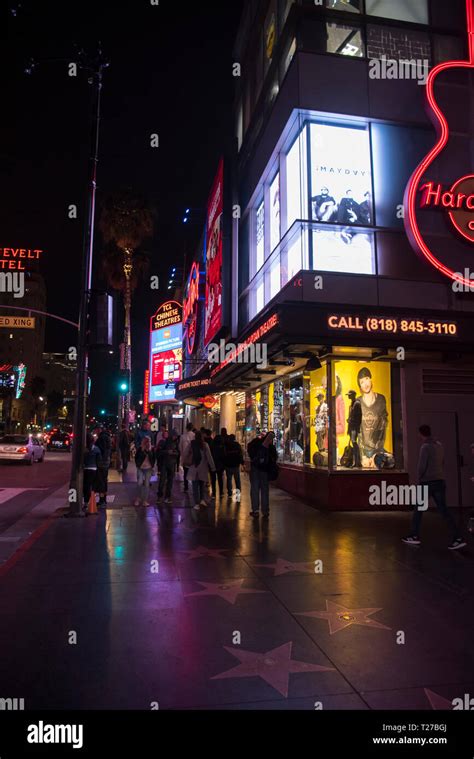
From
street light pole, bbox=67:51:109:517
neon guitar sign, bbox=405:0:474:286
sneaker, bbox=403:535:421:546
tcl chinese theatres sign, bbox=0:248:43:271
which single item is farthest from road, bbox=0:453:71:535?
tcl chinese theatres sign, bbox=0:248:43:271

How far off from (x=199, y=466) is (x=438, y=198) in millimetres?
8397

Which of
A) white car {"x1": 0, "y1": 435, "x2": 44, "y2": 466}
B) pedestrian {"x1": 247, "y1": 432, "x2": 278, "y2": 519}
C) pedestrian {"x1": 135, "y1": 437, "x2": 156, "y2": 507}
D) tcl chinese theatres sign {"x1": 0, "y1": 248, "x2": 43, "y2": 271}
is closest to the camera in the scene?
pedestrian {"x1": 247, "y1": 432, "x2": 278, "y2": 519}

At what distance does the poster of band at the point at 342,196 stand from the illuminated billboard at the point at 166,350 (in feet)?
75.8

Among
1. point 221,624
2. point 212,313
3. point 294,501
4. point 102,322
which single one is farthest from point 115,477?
point 221,624

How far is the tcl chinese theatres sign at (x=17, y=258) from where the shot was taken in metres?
39.9

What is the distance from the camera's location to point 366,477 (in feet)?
39.4

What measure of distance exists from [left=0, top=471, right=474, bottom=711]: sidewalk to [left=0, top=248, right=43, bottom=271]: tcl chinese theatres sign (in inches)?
1409

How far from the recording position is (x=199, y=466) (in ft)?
40.4

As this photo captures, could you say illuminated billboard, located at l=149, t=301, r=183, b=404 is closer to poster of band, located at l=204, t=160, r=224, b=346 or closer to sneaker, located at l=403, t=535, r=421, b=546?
poster of band, located at l=204, t=160, r=224, b=346

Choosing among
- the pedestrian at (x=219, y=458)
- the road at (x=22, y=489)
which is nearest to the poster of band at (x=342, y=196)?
the pedestrian at (x=219, y=458)
